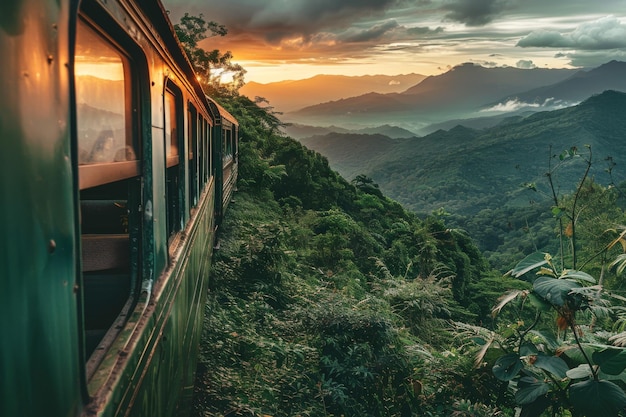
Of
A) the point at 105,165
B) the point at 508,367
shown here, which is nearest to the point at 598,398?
the point at 508,367

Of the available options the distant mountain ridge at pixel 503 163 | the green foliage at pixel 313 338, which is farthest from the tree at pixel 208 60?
the distant mountain ridge at pixel 503 163

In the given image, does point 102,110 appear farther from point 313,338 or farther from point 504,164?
point 504,164

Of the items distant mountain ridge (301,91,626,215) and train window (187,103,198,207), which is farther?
distant mountain ridge (301,91,626,215)

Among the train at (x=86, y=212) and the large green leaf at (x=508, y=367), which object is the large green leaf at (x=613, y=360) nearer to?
the large green leaf at (x=508, y=367)

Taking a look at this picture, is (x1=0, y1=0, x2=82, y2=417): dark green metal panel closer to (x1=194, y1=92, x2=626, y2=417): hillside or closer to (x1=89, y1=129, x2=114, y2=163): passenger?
(x1=89, y1=129, x2=114, y2=163): passenger

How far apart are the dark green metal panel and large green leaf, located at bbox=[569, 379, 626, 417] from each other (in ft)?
9.21

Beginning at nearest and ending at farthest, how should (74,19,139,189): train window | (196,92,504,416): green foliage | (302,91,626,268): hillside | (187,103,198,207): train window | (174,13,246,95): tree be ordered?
(74,19,139,189): train window, (187,103,198,207): train window, (196,92,504,416): green foliage, (174,13,246,95): tree, (302,91,626,268): hillside

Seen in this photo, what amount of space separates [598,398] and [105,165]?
9.56 ft

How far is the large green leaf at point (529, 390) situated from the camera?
10.5 ft

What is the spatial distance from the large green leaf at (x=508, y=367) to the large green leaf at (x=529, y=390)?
0.08 m

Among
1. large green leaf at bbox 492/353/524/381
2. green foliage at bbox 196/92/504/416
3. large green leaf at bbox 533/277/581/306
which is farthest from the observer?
green foliage at bbox 196/92/504/416

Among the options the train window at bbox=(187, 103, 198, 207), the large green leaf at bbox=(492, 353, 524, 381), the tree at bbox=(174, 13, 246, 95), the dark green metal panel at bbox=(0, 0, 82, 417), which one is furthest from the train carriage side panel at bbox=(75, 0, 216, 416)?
the tree at bbox=(174, 13, 246, 95)

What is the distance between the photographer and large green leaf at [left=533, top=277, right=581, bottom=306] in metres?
2.94

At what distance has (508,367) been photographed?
342 cm
